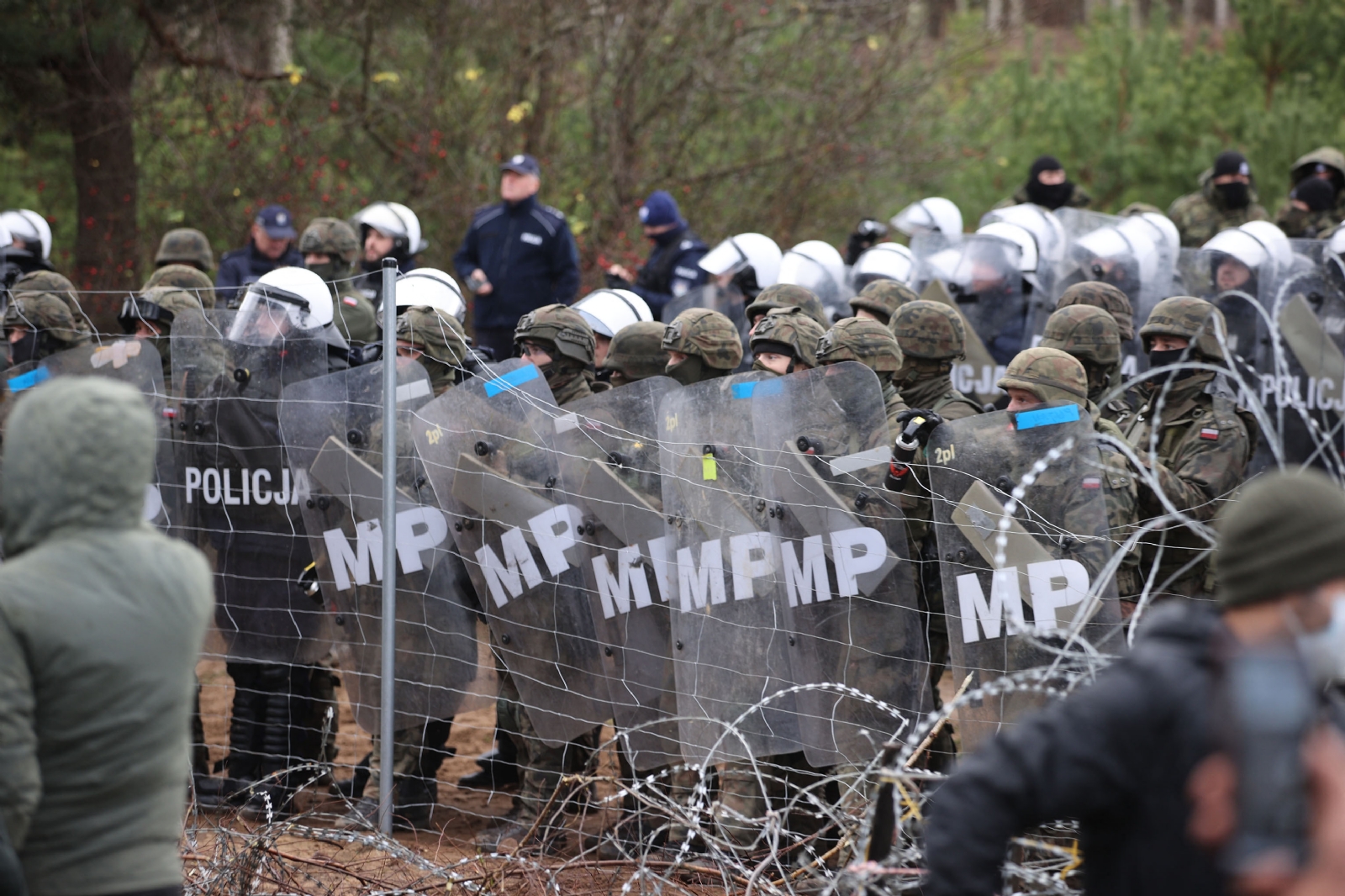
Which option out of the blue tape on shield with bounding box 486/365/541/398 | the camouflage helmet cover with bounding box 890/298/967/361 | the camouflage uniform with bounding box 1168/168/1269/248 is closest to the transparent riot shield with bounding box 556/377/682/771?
the blue tape on shield with bounding box 486/365/541/398

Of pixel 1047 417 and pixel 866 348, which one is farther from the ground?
pixel 866 348

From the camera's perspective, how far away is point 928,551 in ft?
14.5

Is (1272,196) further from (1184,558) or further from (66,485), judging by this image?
(66,485)

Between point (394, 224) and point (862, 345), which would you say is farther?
point (394, 224)

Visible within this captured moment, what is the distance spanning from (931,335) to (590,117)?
8.13 meters

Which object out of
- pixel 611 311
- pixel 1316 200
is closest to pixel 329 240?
pixel 611 311

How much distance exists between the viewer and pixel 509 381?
4797mm

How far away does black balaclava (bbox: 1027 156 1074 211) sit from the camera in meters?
10.1

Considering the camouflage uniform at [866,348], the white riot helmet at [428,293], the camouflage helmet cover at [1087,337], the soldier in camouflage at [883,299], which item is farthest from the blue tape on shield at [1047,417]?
the white riot helmet at [428,293]

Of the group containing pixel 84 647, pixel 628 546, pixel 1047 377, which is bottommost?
pixel 84 647

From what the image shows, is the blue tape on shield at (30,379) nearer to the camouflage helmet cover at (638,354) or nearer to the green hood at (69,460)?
the camouflage helmet cover at (638,354)

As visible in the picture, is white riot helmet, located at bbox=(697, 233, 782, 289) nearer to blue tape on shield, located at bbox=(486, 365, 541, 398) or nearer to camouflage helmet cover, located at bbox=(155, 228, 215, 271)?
camouflage helmet cover, located at bbox=(155, 228, 215, 271)

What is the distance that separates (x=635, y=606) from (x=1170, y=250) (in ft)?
14.9

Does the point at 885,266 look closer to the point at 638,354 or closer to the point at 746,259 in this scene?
the point at 746,259
